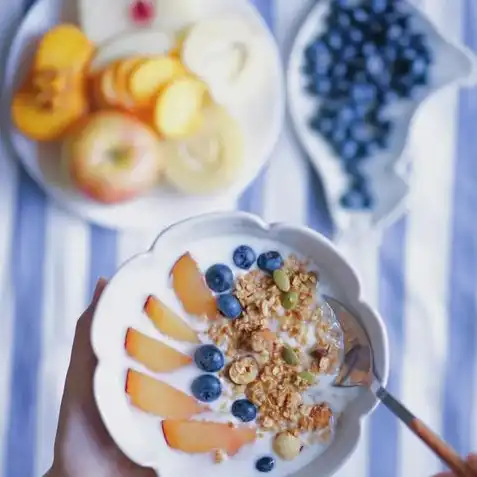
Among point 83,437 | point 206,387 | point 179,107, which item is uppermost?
point 179,107

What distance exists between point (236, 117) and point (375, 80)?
145mm

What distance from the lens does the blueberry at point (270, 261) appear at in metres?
0.58

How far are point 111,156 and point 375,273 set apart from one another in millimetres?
276

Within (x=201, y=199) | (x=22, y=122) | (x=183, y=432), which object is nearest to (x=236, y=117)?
(x=201, y=199)

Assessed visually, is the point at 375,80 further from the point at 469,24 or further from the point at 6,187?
the point at 6,187

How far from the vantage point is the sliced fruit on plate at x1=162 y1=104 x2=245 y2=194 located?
2.35 feet

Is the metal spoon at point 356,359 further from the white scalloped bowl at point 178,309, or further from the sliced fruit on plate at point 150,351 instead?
the sliced fruit on plate at point 150,351

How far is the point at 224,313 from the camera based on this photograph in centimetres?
59

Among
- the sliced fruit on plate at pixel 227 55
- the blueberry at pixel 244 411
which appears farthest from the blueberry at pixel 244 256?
the sliced fruit on plate at pixel 227 55

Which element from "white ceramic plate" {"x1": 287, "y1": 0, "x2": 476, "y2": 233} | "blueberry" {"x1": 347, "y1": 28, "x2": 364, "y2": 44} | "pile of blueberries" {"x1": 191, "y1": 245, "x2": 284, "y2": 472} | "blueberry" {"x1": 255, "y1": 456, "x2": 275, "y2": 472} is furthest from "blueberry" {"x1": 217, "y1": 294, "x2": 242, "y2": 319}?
"blueberry" {"x1": 347, "y1": 28, "x2": 364, "y2": 44}

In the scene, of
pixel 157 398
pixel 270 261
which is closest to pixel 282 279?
pixel 270 261

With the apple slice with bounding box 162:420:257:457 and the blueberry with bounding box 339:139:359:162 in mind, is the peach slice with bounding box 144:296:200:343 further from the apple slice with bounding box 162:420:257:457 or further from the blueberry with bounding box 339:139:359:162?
the blueberry with bounding box 339:139:359:162

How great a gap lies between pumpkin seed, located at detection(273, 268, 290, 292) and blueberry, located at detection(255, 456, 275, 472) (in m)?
0.12

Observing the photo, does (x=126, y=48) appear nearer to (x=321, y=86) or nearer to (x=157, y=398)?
(x=321, y=86)
